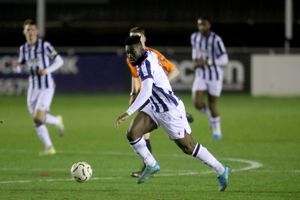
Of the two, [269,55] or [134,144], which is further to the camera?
[269,55]

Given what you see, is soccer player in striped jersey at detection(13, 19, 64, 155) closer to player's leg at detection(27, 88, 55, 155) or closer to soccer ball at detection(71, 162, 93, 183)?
player's leg at detection(27, 88, 55, 155)

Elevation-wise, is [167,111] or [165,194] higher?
[167,111]

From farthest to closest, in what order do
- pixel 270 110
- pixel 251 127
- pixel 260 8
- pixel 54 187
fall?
pixel 260 8 → pixel 270 110 → pixel 251 127 → pixel 54 187

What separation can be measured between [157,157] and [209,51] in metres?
4.10

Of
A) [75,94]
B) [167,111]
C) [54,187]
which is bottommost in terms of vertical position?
[75,94]

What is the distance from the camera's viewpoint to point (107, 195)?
11.4 metres

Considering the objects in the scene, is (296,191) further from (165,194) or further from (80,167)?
(80,167)

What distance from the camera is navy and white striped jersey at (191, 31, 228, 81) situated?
63.0 feet

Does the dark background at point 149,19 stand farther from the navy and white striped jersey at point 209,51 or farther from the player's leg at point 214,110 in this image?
the player's leg at point 214,110

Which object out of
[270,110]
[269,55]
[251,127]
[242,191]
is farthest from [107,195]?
[269,55]

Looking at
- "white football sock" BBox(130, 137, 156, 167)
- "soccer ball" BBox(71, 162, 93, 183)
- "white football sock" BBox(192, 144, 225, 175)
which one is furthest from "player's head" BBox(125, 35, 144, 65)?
"soccer ball" BBox(71, 162, 93, 183)

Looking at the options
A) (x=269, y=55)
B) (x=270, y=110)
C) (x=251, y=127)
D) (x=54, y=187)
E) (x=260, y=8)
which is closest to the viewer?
(x=54, y=187)

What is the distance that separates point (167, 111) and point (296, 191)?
1922 mm

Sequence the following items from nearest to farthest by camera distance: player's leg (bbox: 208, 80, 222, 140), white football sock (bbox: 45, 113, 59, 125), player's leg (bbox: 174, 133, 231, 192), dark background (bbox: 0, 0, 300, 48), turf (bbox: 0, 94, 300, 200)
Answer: player's leg (bbox: 174, 133, 231, 192) < turf (bbox: 0, 94, 300, 200) < white football sock (bbox: 45, 113, 59, 125) < player's leg (bbox: 208, 80, 222, 140) < dark background (bbox: 0, 0, 300, 48)
